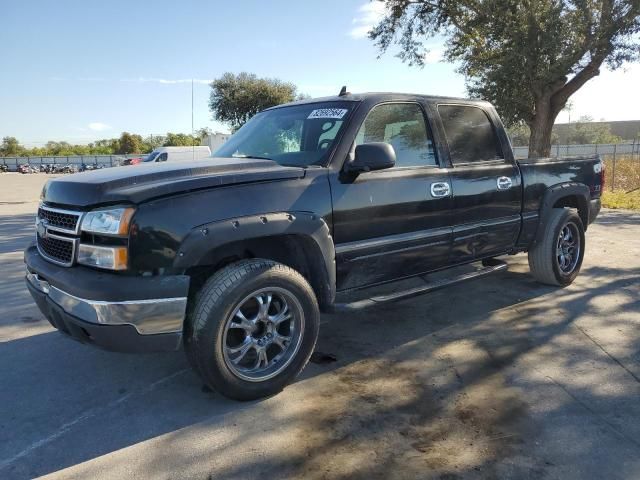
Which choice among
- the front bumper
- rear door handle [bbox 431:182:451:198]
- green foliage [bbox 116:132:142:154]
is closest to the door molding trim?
rear door handle [bbox 431:182:451:198]

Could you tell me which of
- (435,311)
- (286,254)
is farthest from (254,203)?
(435,311)

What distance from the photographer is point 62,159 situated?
91.3m

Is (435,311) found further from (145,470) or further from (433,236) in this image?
(145,470)

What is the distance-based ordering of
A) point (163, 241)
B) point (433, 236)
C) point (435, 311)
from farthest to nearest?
1. point (435, 311)
2. point (433, 236)
3. point (163, 241)

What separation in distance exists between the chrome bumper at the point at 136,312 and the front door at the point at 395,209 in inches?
48.7

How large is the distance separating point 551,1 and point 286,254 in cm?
1288

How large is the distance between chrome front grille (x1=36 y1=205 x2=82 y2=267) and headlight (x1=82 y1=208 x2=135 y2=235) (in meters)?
0.11

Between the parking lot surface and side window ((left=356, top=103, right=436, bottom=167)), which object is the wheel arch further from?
side window ((left=356, top=103, right=436, bottom=167))

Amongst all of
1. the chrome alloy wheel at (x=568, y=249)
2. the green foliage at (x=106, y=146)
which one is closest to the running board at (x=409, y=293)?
the chrome alloy wheel at (x=568, y=249)

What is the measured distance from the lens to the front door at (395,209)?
373cm

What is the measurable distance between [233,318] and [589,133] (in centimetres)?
8806

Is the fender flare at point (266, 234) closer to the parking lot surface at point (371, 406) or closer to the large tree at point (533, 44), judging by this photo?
the parking lot surface at point (371, 406)

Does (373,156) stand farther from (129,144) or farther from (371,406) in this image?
(129,144)

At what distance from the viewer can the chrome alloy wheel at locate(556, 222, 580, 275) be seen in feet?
18.9
